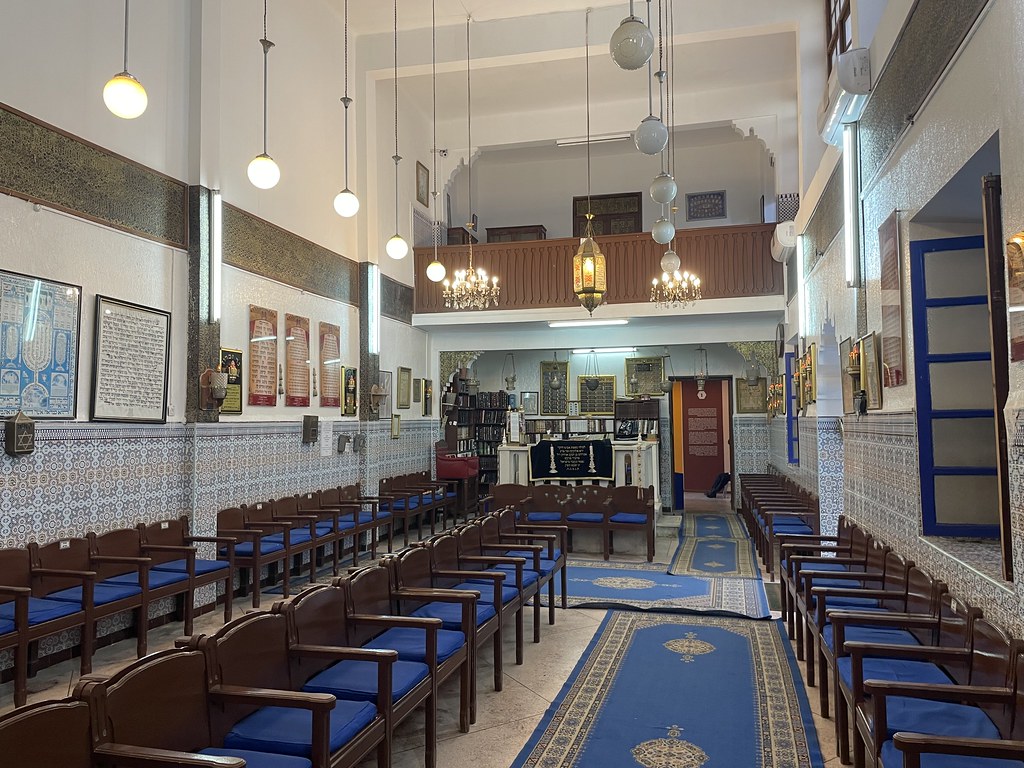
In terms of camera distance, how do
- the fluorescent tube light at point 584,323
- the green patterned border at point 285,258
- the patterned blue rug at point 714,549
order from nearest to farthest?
the green patterned border at point 285,258 → the patterned blue rug at point 714,549 → the fluorescent tube light at point 584,323

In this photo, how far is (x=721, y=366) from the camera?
13.7 metres

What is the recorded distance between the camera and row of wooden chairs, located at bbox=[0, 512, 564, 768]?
200 centimetres

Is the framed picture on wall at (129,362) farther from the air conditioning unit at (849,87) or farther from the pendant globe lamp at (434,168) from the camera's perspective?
the air conditioning unit at (849,87)

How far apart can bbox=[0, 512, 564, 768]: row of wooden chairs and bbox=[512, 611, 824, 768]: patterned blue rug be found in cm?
53

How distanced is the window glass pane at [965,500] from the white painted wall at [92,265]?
562 centimetres

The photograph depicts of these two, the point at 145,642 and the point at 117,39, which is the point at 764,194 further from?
the point at 145,642

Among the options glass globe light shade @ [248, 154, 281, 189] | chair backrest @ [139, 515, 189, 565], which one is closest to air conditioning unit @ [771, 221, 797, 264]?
glass globe light shade @ [248, 154, 281, 189]

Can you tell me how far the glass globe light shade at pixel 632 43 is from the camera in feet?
13.4

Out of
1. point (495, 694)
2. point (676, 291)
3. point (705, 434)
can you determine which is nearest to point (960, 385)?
point (495, 694)

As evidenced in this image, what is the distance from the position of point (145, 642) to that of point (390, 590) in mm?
2216

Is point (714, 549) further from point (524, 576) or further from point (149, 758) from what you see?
point (149, 758)

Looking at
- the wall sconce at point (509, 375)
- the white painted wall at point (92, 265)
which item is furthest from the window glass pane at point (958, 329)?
the wall sconce at point (509, 375)

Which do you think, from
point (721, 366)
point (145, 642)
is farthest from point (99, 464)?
point (721, 366)

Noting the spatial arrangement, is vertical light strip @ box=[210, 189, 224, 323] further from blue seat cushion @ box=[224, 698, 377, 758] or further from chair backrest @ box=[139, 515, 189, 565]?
blue seat cushion @ box=[224, 698, 377, 758]
